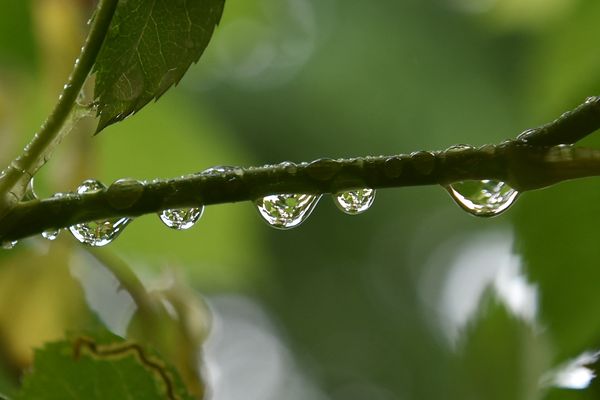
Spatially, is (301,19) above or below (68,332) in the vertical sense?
above

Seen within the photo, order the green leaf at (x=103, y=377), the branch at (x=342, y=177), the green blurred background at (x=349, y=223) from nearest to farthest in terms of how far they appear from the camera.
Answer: the branch at (x=342, y=177) < the green leaf at (x=103, y=377) < the green blurred background at (x=349, y=223)

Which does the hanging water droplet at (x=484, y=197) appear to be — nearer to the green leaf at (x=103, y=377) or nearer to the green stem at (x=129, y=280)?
the green leaf at (x=103, y=377)

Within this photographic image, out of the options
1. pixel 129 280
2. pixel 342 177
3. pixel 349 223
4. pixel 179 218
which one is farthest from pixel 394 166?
pixel 349 223

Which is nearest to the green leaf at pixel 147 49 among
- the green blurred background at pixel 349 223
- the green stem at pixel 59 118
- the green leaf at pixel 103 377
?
the green stem at pixel 59 118

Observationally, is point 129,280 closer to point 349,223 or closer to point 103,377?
point 103,377

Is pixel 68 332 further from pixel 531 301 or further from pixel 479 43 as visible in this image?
pixel 479 43

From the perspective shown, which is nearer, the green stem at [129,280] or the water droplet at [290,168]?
the water droplet at [290,168]

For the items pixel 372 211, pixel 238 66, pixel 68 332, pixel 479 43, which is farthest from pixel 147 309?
pixel 372 211
